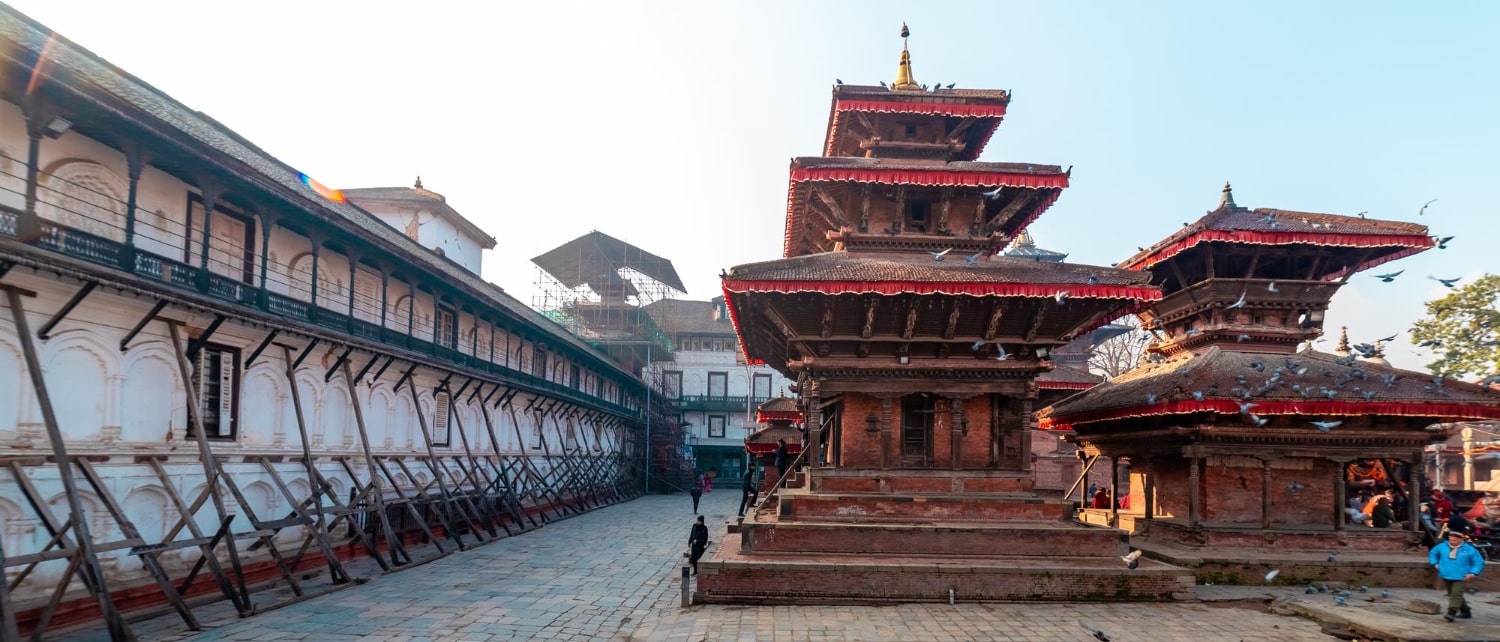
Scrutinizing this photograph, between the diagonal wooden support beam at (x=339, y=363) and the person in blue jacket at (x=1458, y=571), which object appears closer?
the person in blue jacket at (x=1458, y=571)

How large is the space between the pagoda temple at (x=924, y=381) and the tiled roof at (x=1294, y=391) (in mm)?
2725

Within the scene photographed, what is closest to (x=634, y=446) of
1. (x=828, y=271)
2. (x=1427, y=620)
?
(x=828, y=271)

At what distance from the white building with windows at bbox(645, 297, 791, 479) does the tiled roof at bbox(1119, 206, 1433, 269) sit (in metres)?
42.2

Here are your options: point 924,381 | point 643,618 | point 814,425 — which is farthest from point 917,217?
point 643,618

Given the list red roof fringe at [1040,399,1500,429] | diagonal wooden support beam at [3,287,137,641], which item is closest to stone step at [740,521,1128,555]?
red roof fringe at [1040,399,1500,429]

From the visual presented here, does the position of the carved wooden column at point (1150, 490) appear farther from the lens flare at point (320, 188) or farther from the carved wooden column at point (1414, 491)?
the lens flare at point (320, 188)

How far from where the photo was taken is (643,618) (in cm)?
1255

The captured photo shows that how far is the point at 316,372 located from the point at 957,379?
14400 mm

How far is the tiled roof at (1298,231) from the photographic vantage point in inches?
640

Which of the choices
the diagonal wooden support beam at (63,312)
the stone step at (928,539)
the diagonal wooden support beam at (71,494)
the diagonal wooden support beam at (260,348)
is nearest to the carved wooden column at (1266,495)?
the stone step at (928,539)

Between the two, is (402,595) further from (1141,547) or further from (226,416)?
(1141,547)

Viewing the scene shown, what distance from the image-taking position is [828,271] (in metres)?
13.4

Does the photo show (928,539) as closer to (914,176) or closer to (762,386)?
(914,176)

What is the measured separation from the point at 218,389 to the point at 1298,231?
21575 mm
